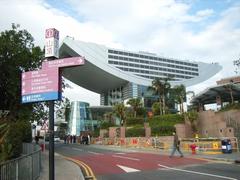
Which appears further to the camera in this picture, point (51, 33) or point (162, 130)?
point (162, 130)

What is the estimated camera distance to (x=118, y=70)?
133875 millimetres

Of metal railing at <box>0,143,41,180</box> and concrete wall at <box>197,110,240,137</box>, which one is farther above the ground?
concrete wall at <box>197,110,240,137</box>

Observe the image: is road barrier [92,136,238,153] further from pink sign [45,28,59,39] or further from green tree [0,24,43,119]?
pink sign [45,28,59,39]

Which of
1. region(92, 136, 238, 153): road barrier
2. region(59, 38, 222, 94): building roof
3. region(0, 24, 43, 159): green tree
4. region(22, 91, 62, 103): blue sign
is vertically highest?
region(59, 38, 222, 94): building roof

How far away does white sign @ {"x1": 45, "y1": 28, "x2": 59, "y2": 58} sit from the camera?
8.38 meters

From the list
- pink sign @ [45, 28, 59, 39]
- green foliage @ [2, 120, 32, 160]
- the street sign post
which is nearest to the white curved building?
green foliage @ [2, 120, 32, 160]

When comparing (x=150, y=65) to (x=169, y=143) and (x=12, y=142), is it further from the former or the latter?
(x=12, y=142)

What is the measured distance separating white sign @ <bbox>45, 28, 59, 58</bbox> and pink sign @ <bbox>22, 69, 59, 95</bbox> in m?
0.41

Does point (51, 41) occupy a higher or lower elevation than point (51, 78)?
higher

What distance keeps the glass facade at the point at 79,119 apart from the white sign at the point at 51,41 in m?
115

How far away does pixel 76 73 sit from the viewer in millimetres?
140000


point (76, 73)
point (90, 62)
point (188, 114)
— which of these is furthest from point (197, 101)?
point (76, 73)

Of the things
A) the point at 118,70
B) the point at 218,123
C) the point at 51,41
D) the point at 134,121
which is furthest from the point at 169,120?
the point at 118,70

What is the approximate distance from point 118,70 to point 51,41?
125643 mm
